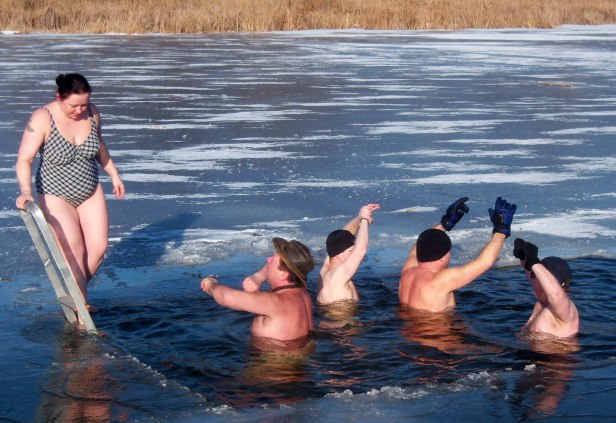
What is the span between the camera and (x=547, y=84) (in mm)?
18266

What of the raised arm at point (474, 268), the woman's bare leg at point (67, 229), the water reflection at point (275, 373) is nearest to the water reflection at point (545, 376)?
the raised arm at point (474, 268)

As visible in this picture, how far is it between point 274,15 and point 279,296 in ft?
96.9

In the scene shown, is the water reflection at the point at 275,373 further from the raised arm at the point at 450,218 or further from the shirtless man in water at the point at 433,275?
the raised arm at the point at 450,218

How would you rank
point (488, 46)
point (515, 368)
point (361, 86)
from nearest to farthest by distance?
point (515, 368)
point (361, 86)
point (488, 46)

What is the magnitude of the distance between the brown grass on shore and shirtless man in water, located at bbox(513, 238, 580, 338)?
27.6m

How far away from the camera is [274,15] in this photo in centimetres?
3441

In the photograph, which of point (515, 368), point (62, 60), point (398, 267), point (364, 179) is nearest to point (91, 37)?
point (62, 60)

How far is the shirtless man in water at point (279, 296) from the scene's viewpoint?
5512 millimetres

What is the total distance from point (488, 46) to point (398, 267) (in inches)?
791

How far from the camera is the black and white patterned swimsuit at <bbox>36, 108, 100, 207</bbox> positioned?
6.04 meters

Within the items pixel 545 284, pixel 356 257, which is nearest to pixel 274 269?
pixel 356 257

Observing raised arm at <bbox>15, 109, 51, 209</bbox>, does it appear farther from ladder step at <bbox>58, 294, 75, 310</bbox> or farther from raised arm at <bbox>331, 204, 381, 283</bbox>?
raised arm at <bbox>331, 204, 381, 283</bbox>

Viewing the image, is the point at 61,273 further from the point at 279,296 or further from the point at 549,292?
the point at 549,292

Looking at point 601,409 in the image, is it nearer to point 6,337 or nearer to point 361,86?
point 6,337
